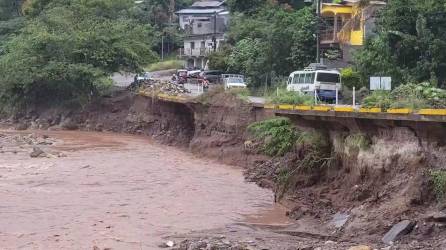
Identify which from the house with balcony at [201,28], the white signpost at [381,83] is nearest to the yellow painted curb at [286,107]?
the white signpost at [381,83]

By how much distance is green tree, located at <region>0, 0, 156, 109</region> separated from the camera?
5325 cm

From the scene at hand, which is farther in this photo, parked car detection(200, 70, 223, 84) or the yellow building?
parked car detection(200, 70, 223, 84)

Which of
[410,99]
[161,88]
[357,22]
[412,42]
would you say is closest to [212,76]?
[161,88]

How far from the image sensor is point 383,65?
32875 mm

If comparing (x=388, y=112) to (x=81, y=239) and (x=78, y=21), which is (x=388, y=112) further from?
(x=78, y=21)

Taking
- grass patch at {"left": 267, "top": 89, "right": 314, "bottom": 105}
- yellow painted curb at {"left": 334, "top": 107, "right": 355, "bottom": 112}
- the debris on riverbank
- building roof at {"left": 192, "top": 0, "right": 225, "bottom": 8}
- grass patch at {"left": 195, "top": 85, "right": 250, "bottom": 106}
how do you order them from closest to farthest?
yellow painted curb at {"left": 334, "top": 107, "right": 355, "bottom": 112} < grass patch at {"left": 267, "top": 89, "right": 314, "bottom": 105} < grass patch at {"left": 195, "top": 85, "right": 250, "bottom": 106} < the debris on riverbank < building roof at {"left": 192, "top": 0, "right": 225, "bottom": 8}

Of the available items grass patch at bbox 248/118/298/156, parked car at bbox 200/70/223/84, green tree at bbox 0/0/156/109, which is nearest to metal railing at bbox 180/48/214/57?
parked car at bbox 200/70/223/84

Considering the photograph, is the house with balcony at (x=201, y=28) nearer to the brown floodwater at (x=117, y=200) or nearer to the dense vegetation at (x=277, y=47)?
the dense vegetation at (x=277, y=47)

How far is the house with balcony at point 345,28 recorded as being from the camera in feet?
155

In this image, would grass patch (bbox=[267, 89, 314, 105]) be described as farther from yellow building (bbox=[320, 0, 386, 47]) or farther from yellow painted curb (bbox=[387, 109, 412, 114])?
yellow building (bbox=[320, 0, 386, 47])

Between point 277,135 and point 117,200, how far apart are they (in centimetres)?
679

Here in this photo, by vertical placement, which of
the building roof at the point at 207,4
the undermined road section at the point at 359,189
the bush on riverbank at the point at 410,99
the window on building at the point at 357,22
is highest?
the building roof at the point at 207,4

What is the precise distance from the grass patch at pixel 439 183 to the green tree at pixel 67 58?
3926 centimetres

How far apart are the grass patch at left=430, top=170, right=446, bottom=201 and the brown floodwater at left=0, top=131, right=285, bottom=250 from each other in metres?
5.08
